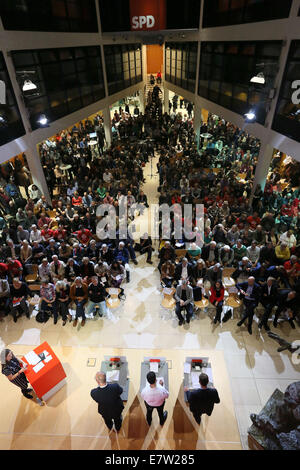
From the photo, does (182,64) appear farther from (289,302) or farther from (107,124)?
(289,302)

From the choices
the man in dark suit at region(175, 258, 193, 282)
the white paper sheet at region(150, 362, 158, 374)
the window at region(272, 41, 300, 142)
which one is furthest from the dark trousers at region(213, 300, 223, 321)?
the window at region(272, 41, 300, 142)

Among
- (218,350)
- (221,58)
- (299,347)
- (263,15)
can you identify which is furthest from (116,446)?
(221,58)

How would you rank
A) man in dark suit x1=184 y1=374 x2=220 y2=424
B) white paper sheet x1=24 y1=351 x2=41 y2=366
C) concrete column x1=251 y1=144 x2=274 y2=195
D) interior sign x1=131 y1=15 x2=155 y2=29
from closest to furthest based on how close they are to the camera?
man in dark suit x1=184 y1=374 x2=220 y2=424 → white paper sheet x1=24 y1=351 x2=41 y2=366 → concrete column x1=251 y1=144 x2=274 y2=195 → interior sign x1=131 y1=15 x2=155 y2=29

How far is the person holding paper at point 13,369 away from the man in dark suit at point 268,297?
564 centimetres

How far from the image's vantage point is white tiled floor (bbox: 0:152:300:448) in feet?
19.9

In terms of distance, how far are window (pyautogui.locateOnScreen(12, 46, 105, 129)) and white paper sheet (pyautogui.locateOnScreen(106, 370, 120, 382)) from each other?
33.2ft

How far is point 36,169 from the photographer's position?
12.0 meters

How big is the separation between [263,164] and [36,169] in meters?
9.62

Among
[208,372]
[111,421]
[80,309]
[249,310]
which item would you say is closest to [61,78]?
[80,309]

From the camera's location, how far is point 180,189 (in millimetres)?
12570

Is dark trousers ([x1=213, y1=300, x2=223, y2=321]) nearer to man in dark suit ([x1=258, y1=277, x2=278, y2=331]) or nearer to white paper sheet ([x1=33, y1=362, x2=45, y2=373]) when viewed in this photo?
man in dark suit ([x1=258, y1=277, x2=278, y2=331])

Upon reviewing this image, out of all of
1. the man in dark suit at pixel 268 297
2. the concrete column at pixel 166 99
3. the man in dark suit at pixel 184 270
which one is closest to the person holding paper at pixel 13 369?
the man in dark suit at pixel 184 270

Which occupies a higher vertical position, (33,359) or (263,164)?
(263,164)

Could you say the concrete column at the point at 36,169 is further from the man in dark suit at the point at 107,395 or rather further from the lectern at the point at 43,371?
the man in dark suit at the point at 107,395
